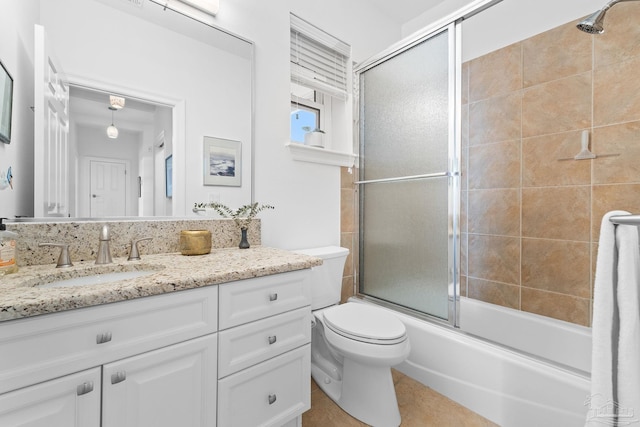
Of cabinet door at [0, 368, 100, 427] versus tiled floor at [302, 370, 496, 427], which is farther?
tiled floor at [302, 370, 496, 427]

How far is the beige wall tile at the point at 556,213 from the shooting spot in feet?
5.85

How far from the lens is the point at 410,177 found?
6.11 feet

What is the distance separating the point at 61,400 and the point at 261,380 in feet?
1.97

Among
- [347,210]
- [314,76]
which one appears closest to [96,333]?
[347,210]

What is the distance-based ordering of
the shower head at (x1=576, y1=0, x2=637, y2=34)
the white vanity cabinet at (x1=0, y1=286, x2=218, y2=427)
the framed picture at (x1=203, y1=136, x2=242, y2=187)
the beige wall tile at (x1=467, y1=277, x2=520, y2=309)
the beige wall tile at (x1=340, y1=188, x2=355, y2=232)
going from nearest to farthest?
1. the white vanity cabinet at (x1=0, y1=286, x2=218, y2=427)
2. the shower head at (x1=576, y1=0, x2=637, y2=34)
3. the framed picture at (x1=203, y1=136, x2=242, y2=187)
4. the beige wall tile at (x1=467, y1=277, x2=520, y2=309)
5. the beige wall tile at (x1=340, y1=188, x2=355, y2=232)

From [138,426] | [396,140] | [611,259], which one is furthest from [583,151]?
[138,426]

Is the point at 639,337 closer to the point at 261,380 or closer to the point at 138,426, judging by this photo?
the point at 261,380

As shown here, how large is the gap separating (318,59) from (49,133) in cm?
167

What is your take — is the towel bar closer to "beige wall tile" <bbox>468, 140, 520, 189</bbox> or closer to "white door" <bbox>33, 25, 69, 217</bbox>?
"beige wall tile" <bbox>468, 140, 520, 189</bbox>

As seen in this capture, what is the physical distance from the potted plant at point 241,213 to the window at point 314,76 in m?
0.63

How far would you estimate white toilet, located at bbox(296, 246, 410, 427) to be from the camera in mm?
1333

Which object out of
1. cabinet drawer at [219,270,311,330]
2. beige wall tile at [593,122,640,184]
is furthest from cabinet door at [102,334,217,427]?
beige wall tile at [593,122,640,184]

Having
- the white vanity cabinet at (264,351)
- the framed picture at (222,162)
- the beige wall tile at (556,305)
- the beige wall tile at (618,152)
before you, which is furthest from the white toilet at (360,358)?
the beige wall tile at (618,152)

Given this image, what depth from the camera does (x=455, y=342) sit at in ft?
5.20
